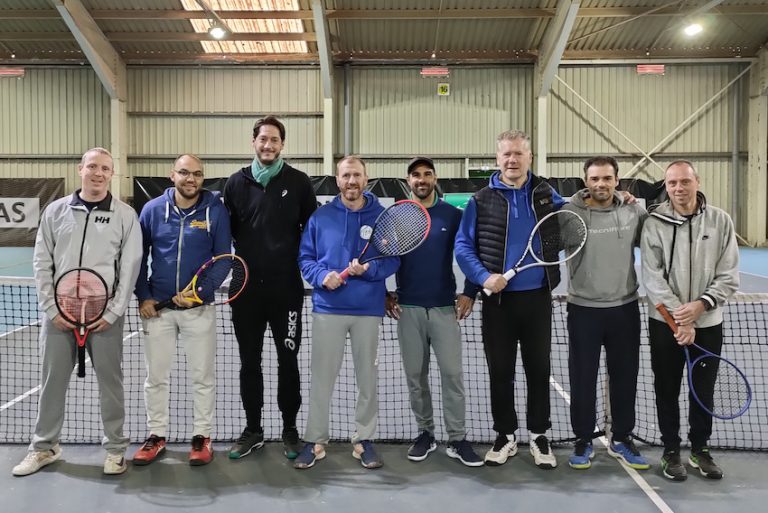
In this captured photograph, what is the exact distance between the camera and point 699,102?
18047 mm

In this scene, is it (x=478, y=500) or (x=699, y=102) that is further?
(x=699, y=102)

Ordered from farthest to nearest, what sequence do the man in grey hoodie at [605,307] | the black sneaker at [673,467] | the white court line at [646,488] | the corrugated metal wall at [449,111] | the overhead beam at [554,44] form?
the corrugated metal wall at [449,111]
the overhead beam at [554,44]
the man in grey hoodie at [605,307]
the black sneaker at [673,467]
the white court line at [646,488]

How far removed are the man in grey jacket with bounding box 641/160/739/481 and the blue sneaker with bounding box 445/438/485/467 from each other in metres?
1.06

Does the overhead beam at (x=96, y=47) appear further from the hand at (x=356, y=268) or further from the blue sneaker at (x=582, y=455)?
the blue sneaker at (x=582, y=455)

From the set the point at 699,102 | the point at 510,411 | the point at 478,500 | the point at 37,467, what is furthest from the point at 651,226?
the point at 699,102

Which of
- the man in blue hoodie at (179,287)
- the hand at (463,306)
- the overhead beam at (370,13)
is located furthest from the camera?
the overhead beam at (370,13)

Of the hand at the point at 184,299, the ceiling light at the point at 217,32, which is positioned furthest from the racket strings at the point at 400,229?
the ceiling light at the point at 217,32

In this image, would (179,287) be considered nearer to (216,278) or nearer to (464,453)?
(216,278)

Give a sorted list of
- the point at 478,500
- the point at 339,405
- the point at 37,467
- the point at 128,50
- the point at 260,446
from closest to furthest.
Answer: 1. the point at 478,500
2. the point at 37,467
3. the point at 260,446
4. the point at 339,405
5. the point at 128,50

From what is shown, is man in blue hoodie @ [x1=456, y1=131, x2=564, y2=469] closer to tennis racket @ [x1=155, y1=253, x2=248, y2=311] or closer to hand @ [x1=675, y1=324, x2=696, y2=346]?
hand @ [x1=675, y1=324, x2=696, y2=346]

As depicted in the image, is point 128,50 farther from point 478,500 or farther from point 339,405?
point 478,500

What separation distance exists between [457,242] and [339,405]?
73.4 inches

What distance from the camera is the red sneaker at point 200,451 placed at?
3.47m

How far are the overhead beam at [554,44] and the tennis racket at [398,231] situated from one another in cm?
1317
